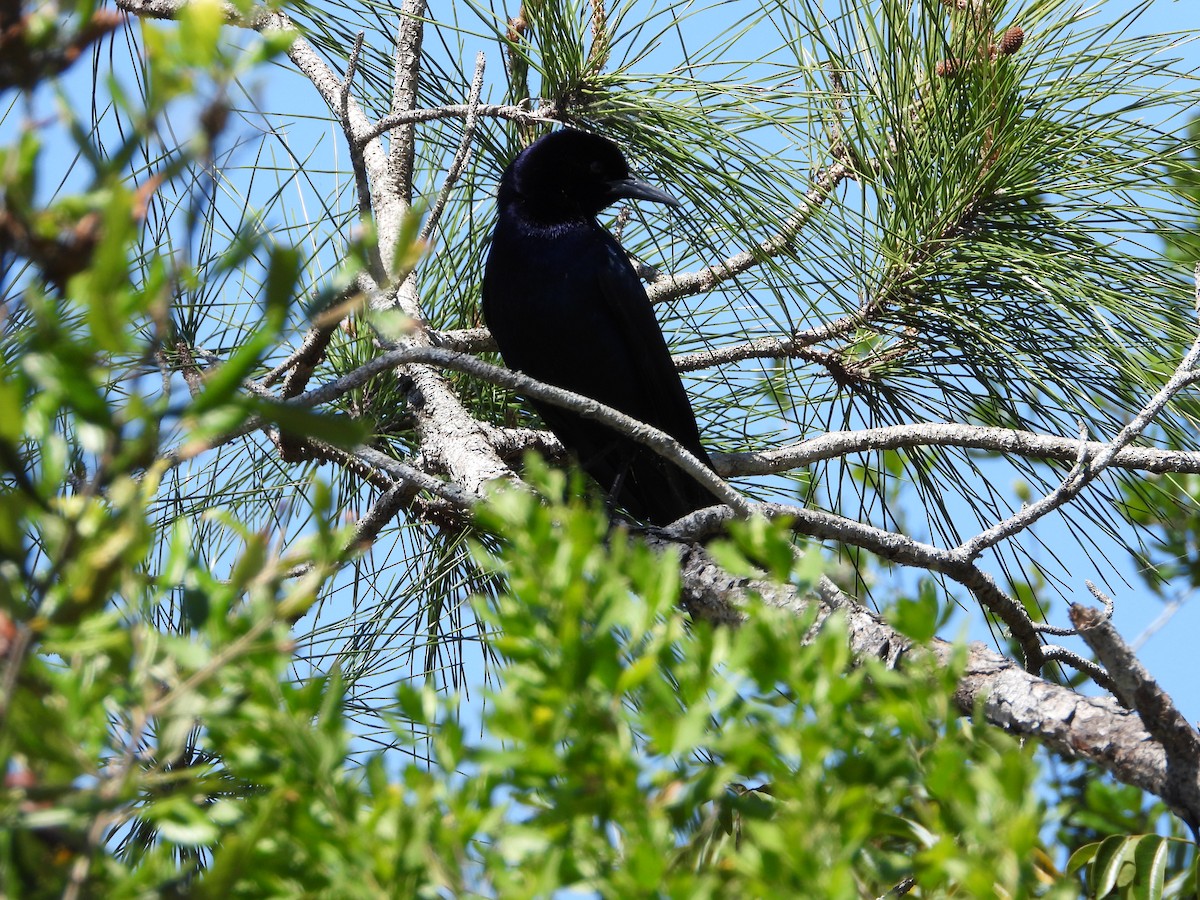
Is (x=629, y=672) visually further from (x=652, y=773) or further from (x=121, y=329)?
(x=121, y=329)

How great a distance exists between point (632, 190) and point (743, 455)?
0.93 metres

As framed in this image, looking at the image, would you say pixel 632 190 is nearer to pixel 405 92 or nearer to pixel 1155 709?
pixel 405 92

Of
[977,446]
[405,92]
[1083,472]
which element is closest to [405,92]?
[405,92]

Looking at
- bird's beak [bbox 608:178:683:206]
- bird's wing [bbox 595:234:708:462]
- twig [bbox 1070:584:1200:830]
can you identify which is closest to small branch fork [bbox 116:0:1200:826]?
twig [bbox 1070:584:1200:830]

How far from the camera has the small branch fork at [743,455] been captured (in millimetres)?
1258

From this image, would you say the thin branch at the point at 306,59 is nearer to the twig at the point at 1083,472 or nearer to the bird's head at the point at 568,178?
the bird's head at the point at 568,178

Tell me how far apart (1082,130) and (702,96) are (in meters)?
0.75

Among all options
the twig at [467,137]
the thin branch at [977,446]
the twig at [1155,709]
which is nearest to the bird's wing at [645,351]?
the thin branch at [977,446]

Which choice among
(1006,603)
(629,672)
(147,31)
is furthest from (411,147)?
(629,672)

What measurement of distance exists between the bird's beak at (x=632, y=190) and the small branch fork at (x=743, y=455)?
0.26m

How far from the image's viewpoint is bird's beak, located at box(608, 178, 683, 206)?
290 cm

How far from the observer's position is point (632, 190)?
3045 millimetres

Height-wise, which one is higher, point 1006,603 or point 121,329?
point 121,329

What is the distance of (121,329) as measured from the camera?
55 cm
